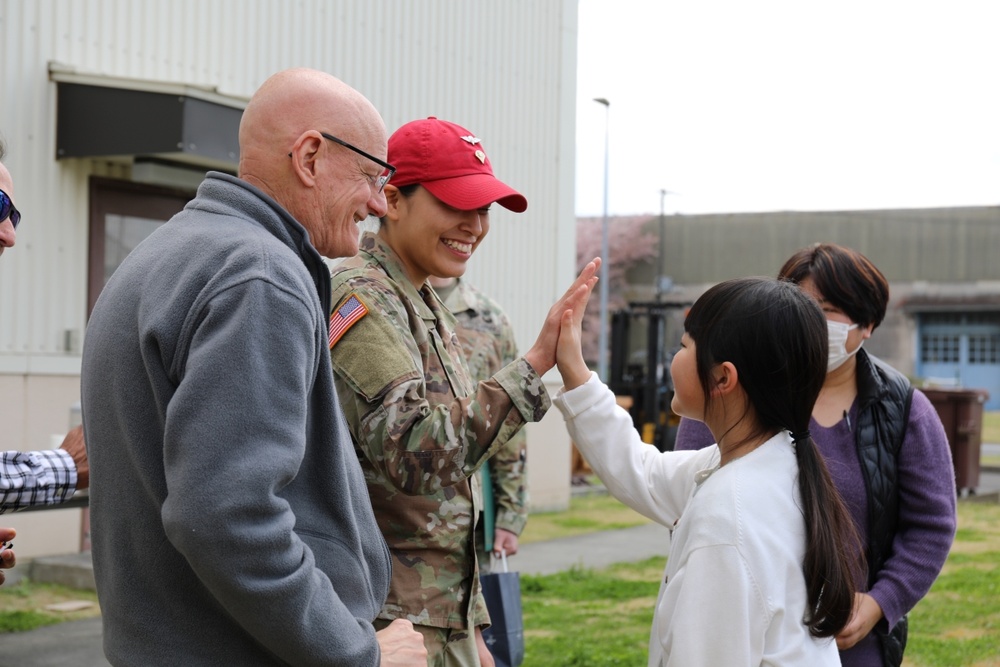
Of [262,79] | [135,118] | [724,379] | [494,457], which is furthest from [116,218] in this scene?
[724,379]

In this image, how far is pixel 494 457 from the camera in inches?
181

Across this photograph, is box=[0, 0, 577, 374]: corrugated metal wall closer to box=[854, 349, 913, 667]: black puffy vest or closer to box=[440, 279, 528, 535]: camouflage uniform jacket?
box=[440, 279, 528, 535]: camouflage uniform jacket

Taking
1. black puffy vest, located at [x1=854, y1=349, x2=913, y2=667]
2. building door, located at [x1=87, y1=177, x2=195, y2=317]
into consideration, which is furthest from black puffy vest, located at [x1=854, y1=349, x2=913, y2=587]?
building door, located at [x1=87, y1=177, x2=195, y2=317]

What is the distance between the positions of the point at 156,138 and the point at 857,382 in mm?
5716

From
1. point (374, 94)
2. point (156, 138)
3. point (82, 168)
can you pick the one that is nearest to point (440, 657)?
point (156, 138)

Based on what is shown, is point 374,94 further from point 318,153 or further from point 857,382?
point 318,153

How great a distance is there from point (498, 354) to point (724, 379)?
78.2 inches

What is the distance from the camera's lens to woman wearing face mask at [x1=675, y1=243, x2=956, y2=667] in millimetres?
3176

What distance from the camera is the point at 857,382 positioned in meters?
3.34

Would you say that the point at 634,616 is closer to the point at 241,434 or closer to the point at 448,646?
the point at 448,646

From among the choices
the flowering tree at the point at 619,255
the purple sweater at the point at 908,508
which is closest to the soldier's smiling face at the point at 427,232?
the purple sweater at the point at 908,508

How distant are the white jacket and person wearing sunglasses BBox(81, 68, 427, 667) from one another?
0.57 meters

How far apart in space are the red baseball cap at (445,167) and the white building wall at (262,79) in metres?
5.41

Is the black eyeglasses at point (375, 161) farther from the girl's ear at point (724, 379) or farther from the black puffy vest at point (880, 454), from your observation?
the black puffy vest at point (880, 454)
